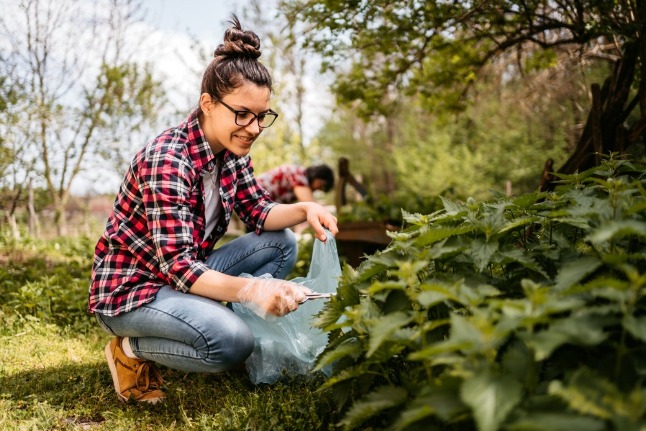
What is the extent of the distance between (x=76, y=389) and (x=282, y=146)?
10634 millimetres

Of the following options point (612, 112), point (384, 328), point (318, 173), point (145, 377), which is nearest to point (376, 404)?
point (384, 328)

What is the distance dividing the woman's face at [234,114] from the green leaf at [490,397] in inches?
59.0

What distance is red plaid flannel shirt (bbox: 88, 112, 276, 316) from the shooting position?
78.7 inches

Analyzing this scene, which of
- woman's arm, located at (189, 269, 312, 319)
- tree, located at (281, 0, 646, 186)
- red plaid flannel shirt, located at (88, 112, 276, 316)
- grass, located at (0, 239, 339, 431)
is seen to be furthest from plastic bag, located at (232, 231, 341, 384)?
tree, located at (281, 0, 646, 186)

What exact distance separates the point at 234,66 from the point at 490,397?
5.50ft

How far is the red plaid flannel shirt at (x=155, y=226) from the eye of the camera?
6.56ft

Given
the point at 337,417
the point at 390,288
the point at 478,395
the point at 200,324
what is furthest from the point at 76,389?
the point at 478,395

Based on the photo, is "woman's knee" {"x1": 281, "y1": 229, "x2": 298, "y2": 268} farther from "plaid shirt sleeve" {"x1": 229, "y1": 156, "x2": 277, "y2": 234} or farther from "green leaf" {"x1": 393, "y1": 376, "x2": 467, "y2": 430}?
"green leaf" {"x1": 393, "y1": 376, "x2": 467, "y2": 430}

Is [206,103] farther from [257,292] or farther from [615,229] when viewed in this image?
[615,229]

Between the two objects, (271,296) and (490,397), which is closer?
(490,397)

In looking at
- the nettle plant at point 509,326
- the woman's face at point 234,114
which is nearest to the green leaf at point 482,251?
the nettle plant at point 509,326

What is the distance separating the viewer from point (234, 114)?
217cm

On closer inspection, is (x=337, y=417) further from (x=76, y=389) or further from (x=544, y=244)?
(x=76, y=389)

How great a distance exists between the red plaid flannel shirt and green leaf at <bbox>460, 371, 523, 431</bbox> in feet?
4.03
